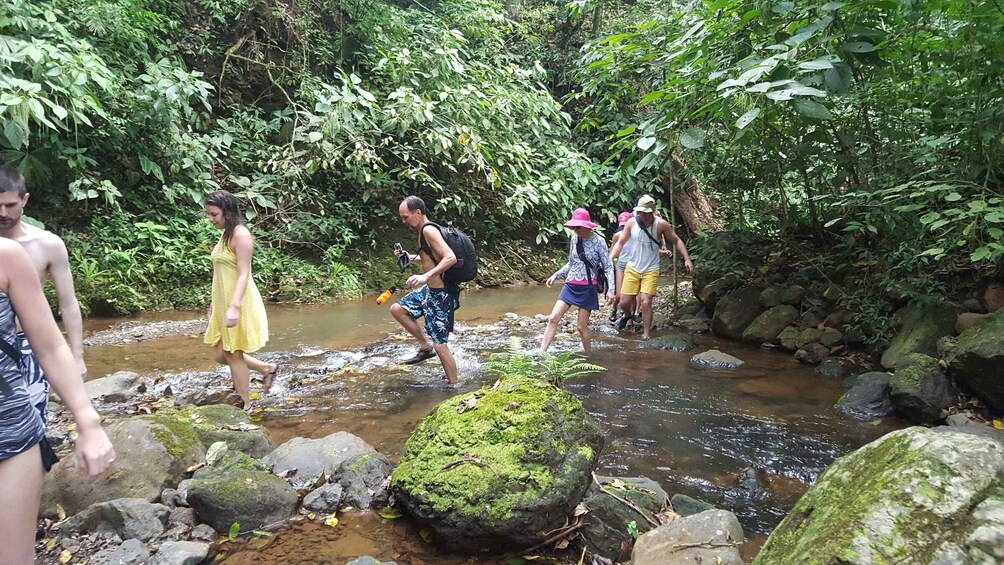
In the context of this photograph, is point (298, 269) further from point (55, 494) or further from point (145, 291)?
point (55, 494)

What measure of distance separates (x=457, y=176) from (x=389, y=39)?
11.8 feet

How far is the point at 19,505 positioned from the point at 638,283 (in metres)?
7.48

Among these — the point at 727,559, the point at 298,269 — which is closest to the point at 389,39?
the point at 298,269

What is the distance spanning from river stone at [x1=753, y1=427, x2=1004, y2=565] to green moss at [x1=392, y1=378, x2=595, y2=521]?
122 centimetres

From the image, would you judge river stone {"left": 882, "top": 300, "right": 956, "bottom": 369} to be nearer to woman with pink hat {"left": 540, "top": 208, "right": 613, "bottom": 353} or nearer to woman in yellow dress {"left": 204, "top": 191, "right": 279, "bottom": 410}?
woman with pink hat {"left": 540, "top": 208, "right": 613, "bottom": 353}

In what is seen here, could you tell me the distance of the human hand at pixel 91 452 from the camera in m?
1.87

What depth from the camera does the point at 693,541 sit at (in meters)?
2.65

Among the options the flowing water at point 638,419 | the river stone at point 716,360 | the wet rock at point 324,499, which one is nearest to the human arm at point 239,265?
the flowing water at point 638,419

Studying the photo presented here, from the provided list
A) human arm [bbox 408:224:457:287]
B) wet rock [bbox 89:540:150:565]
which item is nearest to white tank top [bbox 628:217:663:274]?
human arm [bbox 408:224:457:287]

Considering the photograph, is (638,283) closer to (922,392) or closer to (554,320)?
(554,320)

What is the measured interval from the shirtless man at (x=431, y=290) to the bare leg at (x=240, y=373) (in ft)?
5.11

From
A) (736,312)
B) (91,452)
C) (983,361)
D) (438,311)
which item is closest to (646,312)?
(736,312)

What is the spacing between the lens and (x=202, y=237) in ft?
33.8

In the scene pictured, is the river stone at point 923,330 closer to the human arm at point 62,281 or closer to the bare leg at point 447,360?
the bare leg at point 447,360
